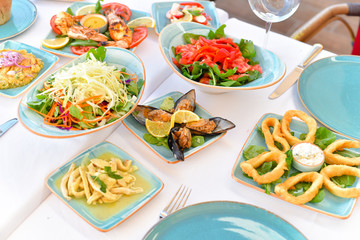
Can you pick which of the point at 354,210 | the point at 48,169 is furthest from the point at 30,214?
the point at 354,210

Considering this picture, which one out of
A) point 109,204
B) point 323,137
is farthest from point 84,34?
point 323,137

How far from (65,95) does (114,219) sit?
0.54 meters

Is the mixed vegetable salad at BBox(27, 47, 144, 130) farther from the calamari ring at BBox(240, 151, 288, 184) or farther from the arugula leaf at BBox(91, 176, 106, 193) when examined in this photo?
the calamari ring at BBox(240, 151, 288, 184)

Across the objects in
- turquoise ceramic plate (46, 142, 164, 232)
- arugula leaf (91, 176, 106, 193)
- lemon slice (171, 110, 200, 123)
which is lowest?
turquoise ceramic plate (46, 142, 164, 232)

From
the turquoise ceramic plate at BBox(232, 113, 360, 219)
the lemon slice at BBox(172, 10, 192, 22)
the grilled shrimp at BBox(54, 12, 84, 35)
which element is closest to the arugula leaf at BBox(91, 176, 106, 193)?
the turquoise ceramic plate at BBox(232, 113, 360, 219)

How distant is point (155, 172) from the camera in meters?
1.19

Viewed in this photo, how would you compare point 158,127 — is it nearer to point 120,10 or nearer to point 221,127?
point 221,127

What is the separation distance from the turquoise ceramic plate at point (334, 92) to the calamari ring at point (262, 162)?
329 mm

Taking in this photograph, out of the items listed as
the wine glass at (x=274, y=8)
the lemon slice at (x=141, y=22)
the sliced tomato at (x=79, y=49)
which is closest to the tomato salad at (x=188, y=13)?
the lemon slice at (x=141, y=22)

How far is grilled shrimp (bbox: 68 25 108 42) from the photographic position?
1616 mm

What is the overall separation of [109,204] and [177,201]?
22 cm

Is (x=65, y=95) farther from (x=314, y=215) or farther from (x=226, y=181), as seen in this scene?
(x=314, y=215)

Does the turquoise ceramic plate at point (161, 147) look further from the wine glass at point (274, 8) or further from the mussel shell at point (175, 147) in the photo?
the wine glass at point (274, 8)

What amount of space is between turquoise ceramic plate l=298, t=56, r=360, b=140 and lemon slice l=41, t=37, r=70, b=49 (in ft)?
3.77
